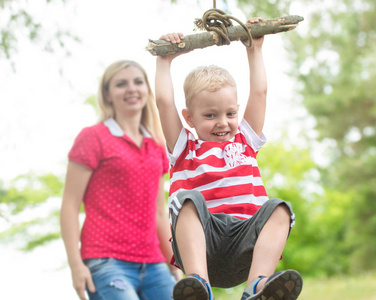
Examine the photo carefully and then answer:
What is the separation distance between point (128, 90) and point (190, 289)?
197 cm

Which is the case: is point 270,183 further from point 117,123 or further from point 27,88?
point 117,123

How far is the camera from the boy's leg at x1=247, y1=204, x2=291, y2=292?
2.01m

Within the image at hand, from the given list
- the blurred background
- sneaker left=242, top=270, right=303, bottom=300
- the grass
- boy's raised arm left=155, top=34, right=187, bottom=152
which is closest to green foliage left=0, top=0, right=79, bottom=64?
the blurred background

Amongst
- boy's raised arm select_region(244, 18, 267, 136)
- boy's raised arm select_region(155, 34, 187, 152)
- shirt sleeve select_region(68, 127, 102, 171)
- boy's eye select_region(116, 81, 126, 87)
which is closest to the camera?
boy's raised arm select_region(155, 34, 187, 152)

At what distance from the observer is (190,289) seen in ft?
5.86

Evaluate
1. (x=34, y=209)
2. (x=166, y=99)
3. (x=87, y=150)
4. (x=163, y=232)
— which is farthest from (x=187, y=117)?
(x=34, y=209)

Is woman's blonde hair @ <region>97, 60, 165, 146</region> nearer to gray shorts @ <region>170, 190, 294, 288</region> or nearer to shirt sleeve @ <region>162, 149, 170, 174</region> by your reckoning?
shirt sleeve @ <region>162, 149, 170, 174</region>

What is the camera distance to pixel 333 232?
1609 cm

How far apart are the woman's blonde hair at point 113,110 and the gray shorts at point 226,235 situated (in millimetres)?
1531

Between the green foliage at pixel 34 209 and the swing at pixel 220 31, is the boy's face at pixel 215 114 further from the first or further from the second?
the green foliage at pixel 34 209

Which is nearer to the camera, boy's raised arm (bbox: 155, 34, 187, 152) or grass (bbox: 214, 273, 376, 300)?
boy's raised arm (bbox: 155, 34, 187, 152)

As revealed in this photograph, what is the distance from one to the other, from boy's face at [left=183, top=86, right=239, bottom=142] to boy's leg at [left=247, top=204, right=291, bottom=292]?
431mm

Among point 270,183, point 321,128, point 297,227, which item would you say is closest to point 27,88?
point 270,183

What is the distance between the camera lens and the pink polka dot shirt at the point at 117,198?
3154 millimetres
